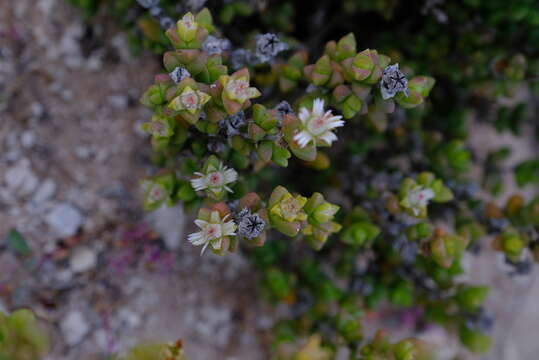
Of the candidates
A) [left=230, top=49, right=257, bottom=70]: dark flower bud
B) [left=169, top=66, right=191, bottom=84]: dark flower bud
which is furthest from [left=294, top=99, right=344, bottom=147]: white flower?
[left=230, top=49, right=257, bottom=70]: dark flower bud

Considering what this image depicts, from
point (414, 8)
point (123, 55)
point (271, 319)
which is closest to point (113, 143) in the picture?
point (123, 55)

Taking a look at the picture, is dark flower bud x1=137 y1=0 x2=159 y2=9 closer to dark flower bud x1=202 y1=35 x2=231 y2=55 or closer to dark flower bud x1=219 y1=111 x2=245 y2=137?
dark flower bud x1=202 y1=35 x2=231 y2=55

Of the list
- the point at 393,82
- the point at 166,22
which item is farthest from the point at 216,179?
the point at 166,22

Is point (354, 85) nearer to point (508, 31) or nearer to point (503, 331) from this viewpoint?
point (508, 31)

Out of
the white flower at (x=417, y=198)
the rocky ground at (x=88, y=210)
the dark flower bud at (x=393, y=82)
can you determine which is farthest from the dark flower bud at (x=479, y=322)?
the dark flower bud at (x=393, y=82)

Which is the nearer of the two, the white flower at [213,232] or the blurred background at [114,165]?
the white flower at [213,232]

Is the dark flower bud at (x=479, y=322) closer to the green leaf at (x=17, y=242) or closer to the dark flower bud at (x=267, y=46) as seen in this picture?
the dark flower bud at (x=267, y=46)
